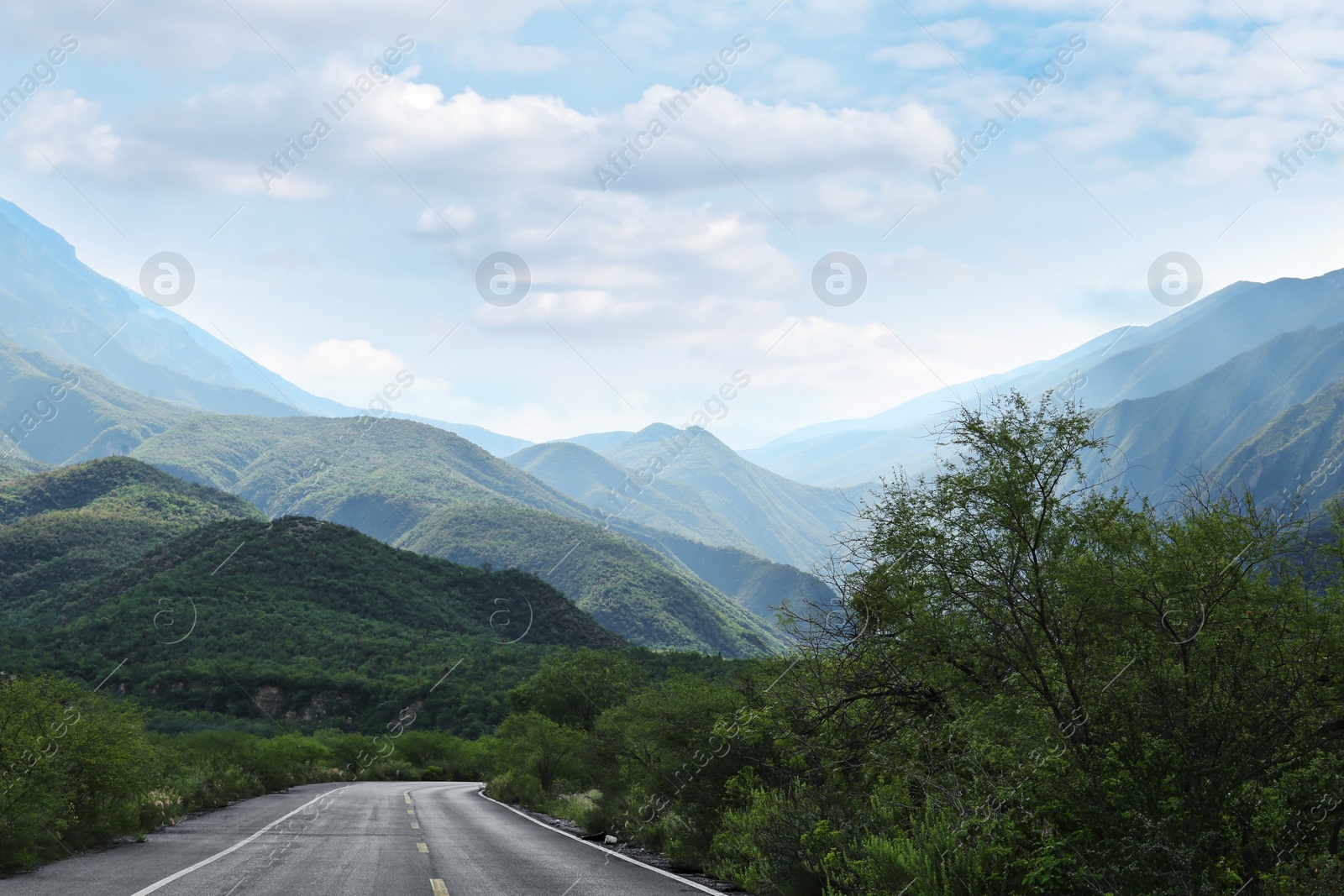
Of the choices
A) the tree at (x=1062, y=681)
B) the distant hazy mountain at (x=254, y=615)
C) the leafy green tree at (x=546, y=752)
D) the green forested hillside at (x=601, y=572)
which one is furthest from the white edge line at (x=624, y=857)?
the green forested hillside at (x=601, y=572)

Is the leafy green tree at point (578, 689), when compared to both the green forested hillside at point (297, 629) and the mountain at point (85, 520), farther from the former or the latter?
the mountain at point (85, 520)

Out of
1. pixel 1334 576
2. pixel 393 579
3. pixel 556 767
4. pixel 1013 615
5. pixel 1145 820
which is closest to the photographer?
pixel 1145 820

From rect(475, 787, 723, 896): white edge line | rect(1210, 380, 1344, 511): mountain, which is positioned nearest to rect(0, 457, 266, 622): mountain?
rect(475, 787, 723, 896): white edge line

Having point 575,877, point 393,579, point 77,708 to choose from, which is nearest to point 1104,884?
point 575,877

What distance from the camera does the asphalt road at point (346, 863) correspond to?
1121cm

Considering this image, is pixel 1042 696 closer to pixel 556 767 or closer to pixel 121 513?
pixel 556 767

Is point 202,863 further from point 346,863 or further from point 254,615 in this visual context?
point 254,615

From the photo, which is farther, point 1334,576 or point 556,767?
point 556,767

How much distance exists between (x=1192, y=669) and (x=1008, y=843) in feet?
7.57

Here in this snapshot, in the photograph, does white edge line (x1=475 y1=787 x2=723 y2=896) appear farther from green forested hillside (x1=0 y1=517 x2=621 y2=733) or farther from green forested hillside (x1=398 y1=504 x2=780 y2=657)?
green forested hillside (x1=398 y1=504 x2=780 y2=657)

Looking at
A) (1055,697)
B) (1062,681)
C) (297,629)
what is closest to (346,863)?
(1055,697)

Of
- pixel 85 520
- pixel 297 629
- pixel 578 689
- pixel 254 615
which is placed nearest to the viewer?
pixel 578 689

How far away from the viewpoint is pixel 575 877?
13188mm

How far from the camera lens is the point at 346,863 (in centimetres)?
1367
